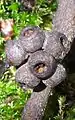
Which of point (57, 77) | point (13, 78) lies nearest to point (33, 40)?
point (57, 77)

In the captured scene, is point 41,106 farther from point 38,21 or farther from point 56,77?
point 38,21

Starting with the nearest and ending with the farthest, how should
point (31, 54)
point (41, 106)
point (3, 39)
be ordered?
point (31, 54)
point (41, 106)
point (3, 39)

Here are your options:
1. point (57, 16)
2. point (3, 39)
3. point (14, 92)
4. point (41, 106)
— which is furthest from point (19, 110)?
point (57, 16)

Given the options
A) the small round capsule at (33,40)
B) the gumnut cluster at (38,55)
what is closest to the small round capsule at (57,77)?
the gumnut cluster at (38,55)

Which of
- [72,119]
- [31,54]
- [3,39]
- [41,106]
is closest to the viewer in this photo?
[31,54]

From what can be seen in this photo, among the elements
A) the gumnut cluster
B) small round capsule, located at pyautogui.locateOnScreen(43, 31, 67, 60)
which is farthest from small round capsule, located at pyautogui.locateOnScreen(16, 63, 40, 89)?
small round capsule, located at pyautogui.locateOnScreen(43, 31, 67, 60)

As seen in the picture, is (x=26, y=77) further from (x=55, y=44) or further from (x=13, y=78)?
(x=13, y=78)
